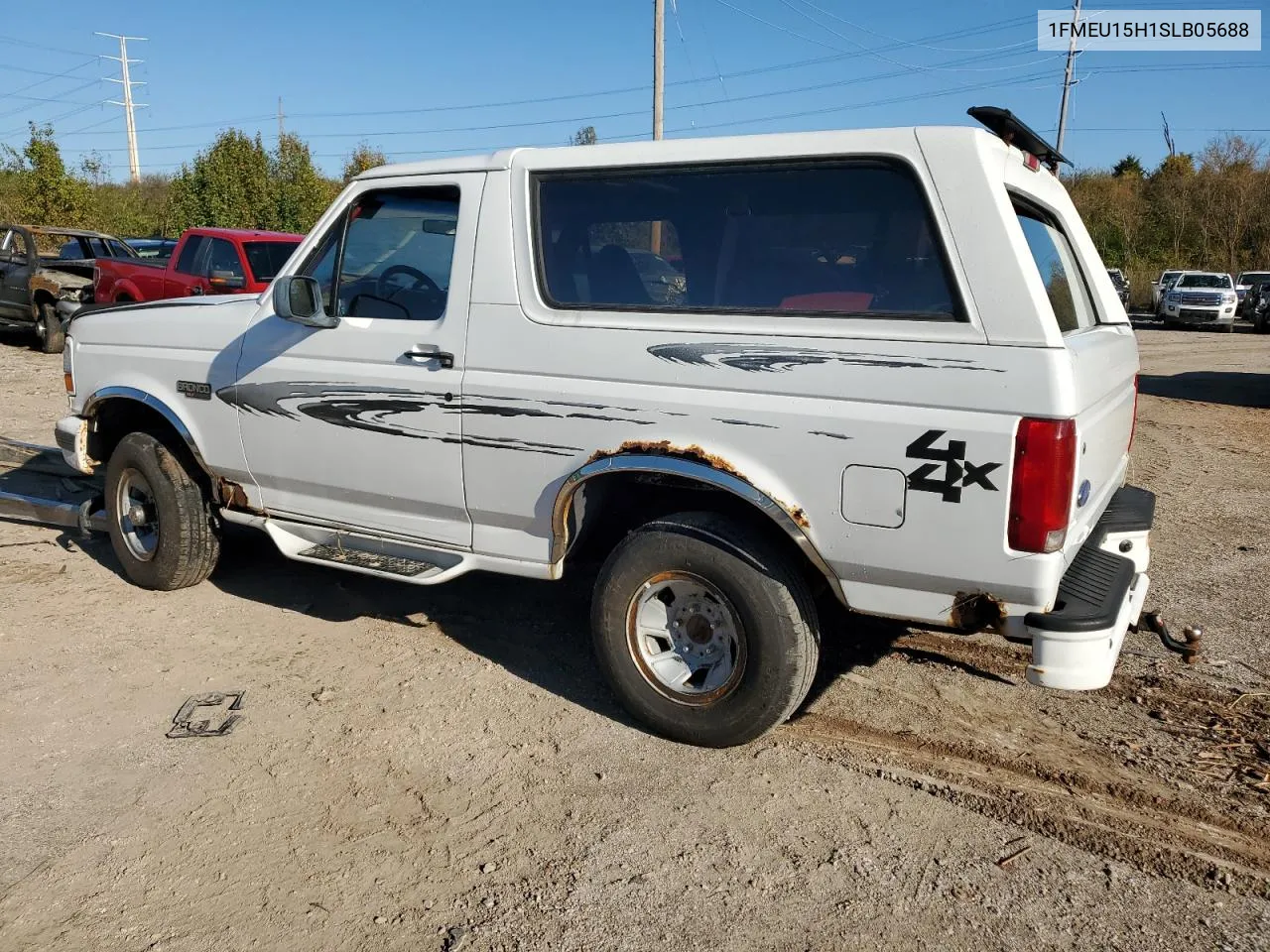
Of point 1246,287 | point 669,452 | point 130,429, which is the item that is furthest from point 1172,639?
point 1246,287

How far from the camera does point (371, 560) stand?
440 cm

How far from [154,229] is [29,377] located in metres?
27.9

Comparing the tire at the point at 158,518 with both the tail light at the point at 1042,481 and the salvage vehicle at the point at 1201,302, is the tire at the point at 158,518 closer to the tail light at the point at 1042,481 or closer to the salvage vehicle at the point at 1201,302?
the tail light at the point at 1042,481

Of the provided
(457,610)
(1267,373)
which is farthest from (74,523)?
(1267,373)

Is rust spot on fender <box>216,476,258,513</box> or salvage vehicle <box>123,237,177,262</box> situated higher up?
salvage vehicle <box>123,237,177,262</box>

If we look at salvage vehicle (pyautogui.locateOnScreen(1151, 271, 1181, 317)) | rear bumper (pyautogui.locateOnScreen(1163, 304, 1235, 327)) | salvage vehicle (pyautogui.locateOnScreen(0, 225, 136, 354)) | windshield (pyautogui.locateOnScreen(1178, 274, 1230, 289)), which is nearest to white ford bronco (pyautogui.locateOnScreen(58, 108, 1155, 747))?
salvage vehicle (pyautogui.locateOnScreen(0, 225, 136, 354))

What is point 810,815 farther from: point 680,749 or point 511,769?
point 511,769

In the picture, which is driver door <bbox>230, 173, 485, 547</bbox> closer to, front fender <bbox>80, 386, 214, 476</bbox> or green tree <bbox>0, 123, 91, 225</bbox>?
front fender <bbox>80, 386, 214, 476</bbox>

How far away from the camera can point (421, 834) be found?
3.24 meters

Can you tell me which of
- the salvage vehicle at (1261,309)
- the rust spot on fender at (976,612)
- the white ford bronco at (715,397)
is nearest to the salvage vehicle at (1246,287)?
the salvage vehicle at (1261,309)

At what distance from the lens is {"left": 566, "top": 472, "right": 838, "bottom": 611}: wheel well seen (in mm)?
3637

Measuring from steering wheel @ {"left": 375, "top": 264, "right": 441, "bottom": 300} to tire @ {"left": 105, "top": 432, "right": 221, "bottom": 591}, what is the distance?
161cm

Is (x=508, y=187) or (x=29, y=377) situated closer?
(x=508, y=187)

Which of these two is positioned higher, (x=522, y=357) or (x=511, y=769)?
(x=522, y=357)
